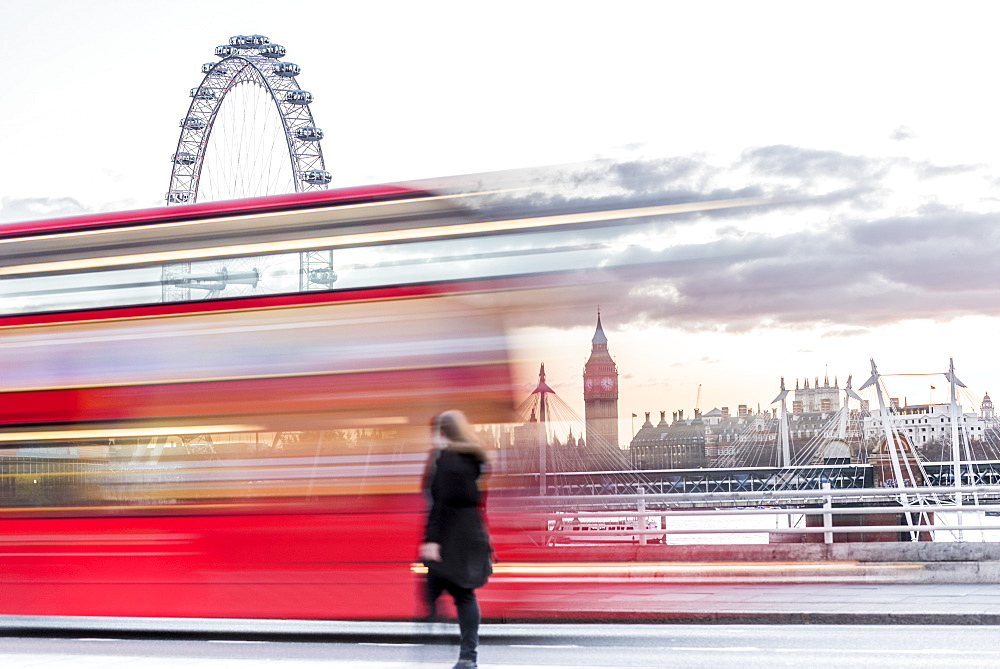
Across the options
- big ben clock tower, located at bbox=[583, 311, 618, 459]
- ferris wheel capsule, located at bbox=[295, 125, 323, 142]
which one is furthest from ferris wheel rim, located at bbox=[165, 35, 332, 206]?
big ben clock tower, located at bbox=[583, 311, 618, 459]

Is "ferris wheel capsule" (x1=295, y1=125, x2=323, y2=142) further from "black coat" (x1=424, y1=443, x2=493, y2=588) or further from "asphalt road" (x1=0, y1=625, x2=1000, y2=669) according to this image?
"black coat" (x1=424, y1=443, x2=493, y2=588)

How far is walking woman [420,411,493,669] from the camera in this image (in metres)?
7.46

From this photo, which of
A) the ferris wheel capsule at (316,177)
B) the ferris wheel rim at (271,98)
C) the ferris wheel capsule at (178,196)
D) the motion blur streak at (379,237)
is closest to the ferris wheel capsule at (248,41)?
the ferris wheel rim at (271,98)

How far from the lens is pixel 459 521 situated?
7527 mm

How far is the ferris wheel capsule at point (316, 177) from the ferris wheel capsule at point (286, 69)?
2921 mm

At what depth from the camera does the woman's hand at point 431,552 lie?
7.46 m

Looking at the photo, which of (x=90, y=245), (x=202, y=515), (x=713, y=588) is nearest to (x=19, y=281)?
(x=90, y=245)

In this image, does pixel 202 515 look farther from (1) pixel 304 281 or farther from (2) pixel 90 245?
(2) pixel 90 245

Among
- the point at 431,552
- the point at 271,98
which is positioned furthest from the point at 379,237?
the point at 271,98

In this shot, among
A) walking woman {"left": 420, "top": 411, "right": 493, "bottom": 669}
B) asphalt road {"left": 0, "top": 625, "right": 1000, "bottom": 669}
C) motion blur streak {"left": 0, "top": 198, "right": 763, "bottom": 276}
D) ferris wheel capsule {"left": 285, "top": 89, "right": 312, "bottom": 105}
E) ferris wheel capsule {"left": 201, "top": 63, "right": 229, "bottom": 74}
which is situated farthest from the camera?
ferris wheel capsule {"left": 201, "top": 63, "right": 229, "bottom": 74}

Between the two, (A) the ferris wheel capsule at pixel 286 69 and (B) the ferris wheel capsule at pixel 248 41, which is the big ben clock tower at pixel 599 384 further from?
(B) the ferris wheel capsule at pixel 248 41

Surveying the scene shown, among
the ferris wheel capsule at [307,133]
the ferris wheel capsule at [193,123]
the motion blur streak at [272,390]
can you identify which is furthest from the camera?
the ferris wheel capsule at [193,123]

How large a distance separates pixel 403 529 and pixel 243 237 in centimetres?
275

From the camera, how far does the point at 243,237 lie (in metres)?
9.75
